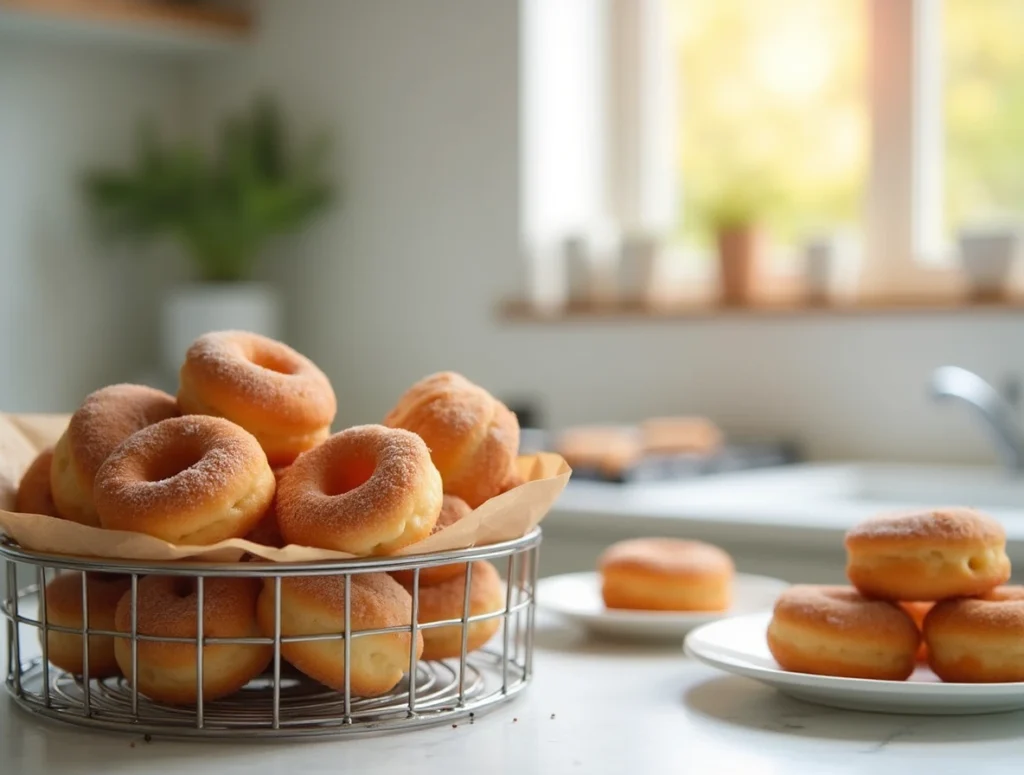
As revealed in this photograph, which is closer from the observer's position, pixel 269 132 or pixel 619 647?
pixel 619 647

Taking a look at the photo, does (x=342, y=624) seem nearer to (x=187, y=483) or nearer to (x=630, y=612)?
(x=187, y=483)

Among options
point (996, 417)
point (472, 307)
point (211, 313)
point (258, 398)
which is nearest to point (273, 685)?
point (258, 398)

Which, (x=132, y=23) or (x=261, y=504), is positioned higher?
(x=132, y=23)

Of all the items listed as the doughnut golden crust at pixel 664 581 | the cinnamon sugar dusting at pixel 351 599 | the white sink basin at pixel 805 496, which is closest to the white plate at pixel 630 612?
the doughnut golden crust at pixel 664 581

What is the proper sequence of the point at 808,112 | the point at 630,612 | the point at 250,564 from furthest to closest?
the point at 808,112, the point at 630,612, the point at 250,564

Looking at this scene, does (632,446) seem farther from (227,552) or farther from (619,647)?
(227,552)

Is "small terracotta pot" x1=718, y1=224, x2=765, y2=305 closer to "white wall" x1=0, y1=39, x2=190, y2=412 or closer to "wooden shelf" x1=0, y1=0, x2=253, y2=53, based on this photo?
"wooden shelf" x1=0, y1=0, x2=253, y2=53

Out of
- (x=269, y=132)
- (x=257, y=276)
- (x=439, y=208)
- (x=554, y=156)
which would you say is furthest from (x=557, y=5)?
(x=257, y=276)
